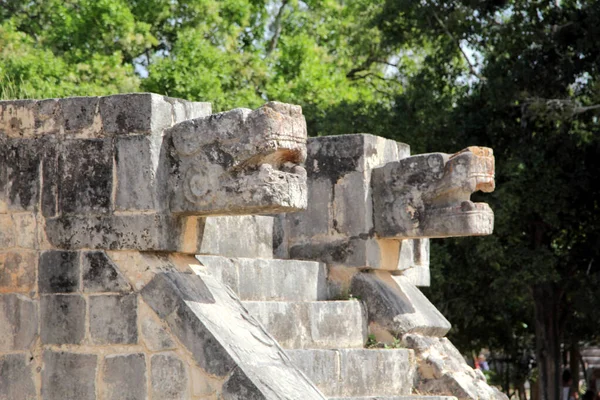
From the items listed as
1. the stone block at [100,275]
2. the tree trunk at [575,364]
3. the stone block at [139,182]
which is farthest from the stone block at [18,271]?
the tree trunk at [575,364]

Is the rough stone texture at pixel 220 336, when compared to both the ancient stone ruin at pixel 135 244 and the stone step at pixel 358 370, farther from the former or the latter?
the stone step at pixel 358 370

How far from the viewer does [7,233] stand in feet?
20.8

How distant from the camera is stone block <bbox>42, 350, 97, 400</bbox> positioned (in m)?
6.04

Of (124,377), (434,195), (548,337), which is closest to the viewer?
(124,377)

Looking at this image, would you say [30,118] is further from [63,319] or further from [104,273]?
[63,319]

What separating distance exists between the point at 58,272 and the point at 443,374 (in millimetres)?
2998

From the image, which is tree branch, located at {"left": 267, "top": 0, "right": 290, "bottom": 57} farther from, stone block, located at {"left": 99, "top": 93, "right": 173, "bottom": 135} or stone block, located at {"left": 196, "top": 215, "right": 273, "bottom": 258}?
stone block, located at {"left": 99, "top": 93, "right": 173, "bottom": 135}

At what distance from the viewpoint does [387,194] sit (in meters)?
8.32

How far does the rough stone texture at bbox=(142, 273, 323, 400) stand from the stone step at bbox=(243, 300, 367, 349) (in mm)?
800

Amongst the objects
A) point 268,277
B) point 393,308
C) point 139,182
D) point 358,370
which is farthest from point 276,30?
point 139,182

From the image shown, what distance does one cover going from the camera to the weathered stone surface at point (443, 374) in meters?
7.94

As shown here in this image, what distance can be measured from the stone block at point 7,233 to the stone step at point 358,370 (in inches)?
68.7

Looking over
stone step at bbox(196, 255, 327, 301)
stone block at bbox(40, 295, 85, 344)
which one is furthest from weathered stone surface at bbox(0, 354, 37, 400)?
stone step at bbox(196, 255, 327, 301)

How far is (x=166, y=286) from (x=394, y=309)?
259 centimetres
